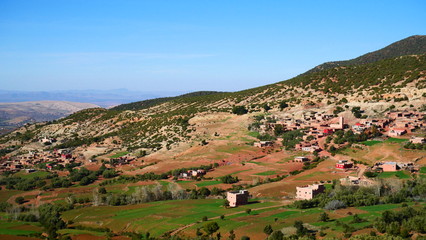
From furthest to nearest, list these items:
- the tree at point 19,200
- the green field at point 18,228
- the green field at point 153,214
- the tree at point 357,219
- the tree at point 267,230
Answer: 1. the tree at point 19,200
2. the green field at point 18,228
3. the green field at point 153,214
4. the tree at point 357,219
5. the tree at point 267,230

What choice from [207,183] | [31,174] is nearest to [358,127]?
[207,183]

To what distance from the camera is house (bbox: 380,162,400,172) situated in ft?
165

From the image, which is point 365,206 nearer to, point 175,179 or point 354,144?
point 354,144

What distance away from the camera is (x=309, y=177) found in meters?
53.7

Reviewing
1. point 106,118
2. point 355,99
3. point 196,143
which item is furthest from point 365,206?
point 106,118

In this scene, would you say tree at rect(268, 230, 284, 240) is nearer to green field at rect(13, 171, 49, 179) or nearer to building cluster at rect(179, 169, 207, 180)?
building cluster at rect(179, 169, 207, 180)

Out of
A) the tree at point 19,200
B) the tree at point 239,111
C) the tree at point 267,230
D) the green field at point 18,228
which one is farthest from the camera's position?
the tree at point 239,111

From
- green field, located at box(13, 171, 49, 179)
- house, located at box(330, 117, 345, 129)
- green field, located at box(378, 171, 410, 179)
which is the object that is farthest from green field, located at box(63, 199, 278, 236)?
house, located at box(330, 117, 345, 129)

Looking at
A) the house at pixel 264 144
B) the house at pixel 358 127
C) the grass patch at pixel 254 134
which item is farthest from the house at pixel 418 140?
the grass patch at pixel 254 134

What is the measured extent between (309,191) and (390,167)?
11.1 metres

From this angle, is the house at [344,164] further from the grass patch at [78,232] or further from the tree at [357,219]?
the grass patch at [78,232]

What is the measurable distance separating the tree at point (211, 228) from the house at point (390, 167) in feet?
77.0

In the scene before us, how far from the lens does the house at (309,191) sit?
151 ft

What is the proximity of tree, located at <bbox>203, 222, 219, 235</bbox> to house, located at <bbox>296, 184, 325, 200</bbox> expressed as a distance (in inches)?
494
